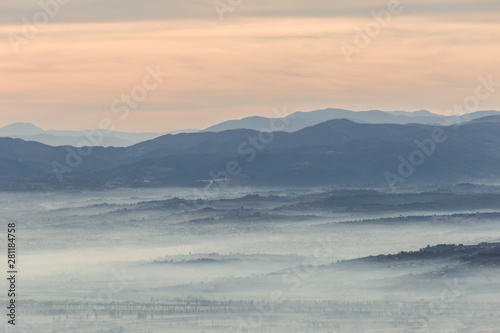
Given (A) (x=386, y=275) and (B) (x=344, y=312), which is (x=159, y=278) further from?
(B) (x=344, y=312)

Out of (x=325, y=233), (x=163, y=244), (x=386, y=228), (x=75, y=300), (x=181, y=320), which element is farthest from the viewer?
(x=386, y=228)

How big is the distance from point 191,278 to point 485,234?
64.6 meters

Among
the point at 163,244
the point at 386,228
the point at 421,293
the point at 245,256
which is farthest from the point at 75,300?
the point at 386,228

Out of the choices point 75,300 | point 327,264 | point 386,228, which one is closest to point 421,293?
point 327,264

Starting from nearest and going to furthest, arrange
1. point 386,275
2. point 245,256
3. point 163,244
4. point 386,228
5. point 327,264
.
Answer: point 386,275 → point 327,264 → point 245,256 → point 163,244 → point 386,228

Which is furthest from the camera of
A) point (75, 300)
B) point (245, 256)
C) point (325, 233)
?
point (325, 233)

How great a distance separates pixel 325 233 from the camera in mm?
153875

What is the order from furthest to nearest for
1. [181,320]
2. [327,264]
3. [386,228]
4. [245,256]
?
[386,228], [245,256], [327,264], [181,320]

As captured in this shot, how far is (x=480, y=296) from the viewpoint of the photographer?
266ft

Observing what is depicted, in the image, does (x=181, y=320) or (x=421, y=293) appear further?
(x=421, y=293)

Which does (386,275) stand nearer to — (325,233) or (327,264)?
(327,264)

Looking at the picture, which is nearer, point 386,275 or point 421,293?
point 421,293

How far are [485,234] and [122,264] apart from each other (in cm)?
6154

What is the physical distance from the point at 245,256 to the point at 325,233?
38.2 m
